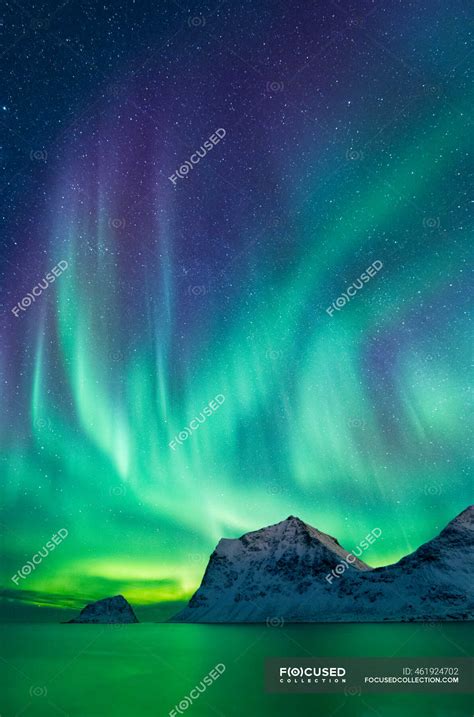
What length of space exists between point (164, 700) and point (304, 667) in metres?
16.8

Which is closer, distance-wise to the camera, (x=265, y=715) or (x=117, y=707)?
(x=265, y=715)

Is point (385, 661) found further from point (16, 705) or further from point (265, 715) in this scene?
point (16, 705)

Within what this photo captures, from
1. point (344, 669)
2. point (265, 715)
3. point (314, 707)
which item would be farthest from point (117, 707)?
point (344, 669)

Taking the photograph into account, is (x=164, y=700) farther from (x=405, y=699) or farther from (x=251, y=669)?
(x=251, y=669)

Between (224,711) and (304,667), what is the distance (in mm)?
11350

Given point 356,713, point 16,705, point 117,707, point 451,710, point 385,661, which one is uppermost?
point 16,705

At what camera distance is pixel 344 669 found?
23.0m

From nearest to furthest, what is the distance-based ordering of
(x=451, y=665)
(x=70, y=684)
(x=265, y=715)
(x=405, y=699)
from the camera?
(x=451, y=665) → (x=265, y=715) → (x=405, y=699) → (x=70, y=684)

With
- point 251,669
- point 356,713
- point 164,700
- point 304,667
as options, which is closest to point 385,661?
point 304,667

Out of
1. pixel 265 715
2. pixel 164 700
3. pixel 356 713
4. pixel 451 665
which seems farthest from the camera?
pixel 164 700

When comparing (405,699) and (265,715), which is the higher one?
(265,715)

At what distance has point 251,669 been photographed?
189 feet

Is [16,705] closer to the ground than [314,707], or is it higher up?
higher up

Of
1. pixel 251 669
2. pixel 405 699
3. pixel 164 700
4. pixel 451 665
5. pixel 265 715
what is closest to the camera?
pixel 451 665
